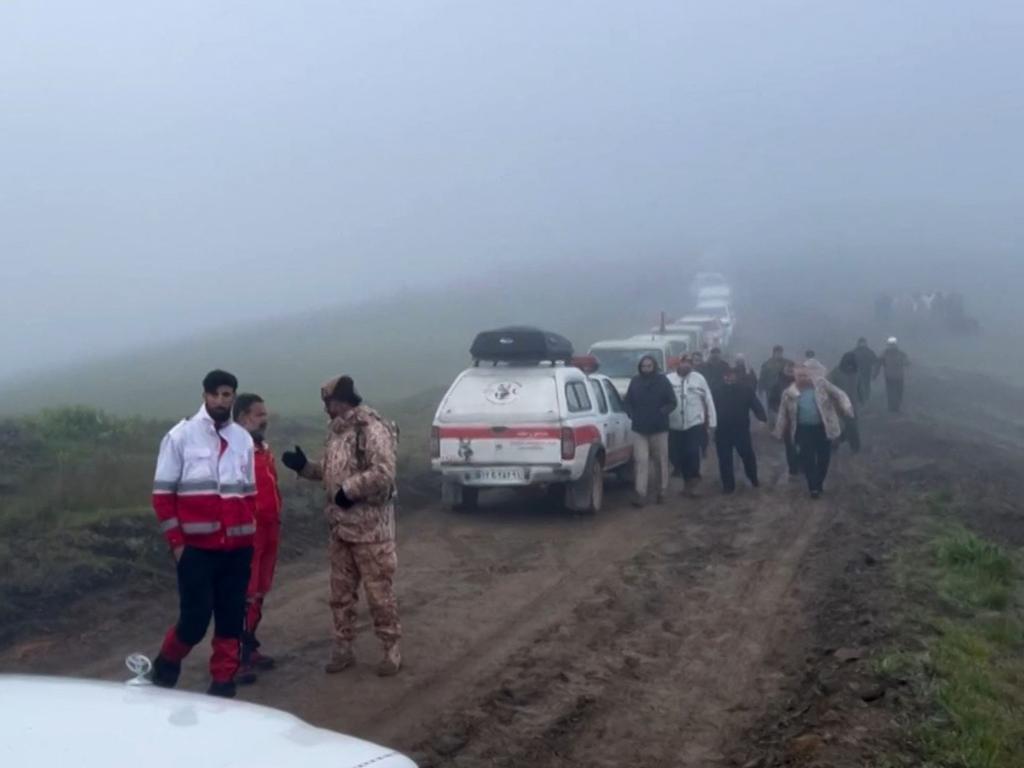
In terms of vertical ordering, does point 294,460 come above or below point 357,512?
above

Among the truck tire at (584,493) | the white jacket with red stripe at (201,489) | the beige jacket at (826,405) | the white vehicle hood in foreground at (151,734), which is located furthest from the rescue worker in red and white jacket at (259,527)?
the beige jacket at (826,405)

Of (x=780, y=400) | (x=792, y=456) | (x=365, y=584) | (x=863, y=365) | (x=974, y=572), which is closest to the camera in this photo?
(x=365, y=584)

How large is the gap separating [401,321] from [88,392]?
83.4 feet

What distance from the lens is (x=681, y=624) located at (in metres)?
10.5

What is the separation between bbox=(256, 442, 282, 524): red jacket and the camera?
349 inches

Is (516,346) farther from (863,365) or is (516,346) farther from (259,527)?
(863,365)

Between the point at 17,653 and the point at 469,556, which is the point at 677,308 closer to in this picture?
the point at 469,556

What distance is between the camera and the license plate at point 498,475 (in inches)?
624

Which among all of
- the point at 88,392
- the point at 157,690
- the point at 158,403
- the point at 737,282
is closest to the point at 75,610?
the point at 157,690

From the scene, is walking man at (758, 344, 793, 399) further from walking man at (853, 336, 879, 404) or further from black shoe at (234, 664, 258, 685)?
black shoe at (234, 664, 258, 685)

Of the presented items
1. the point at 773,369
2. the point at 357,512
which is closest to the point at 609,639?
the point at 357,512

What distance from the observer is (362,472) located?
876 centimetres

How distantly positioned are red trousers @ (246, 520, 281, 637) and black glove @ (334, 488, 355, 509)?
1.77ft

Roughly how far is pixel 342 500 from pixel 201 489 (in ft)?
4.03
